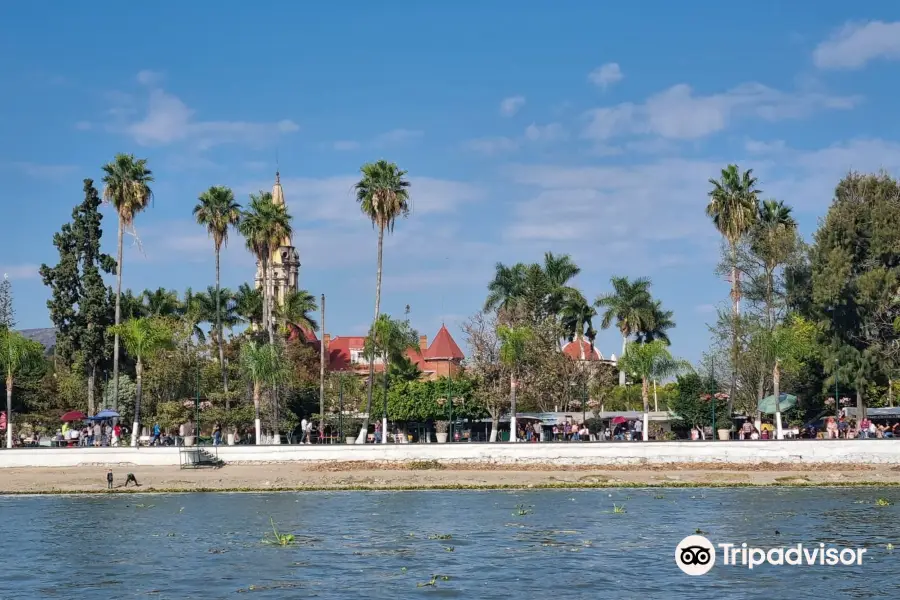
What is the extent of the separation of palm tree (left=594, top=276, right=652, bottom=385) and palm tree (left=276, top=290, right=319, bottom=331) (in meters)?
24.0

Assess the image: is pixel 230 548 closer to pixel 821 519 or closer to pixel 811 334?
pixel 821 519

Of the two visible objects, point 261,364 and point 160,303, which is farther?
point 160,303

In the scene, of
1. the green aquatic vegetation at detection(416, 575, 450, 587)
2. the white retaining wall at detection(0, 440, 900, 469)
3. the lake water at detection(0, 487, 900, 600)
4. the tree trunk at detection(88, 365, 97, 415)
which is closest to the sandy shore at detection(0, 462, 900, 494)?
the white retaining wall at detection(0, 440, 900, 469)

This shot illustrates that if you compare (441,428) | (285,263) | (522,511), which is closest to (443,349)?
(285,263)

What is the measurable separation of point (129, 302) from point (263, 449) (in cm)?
3279

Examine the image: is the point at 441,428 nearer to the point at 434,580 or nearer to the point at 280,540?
the point at 280,540

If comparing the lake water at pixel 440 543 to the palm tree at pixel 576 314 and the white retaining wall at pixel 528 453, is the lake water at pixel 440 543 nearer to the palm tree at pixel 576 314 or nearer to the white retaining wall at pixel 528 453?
the white retaining wall at pixel 528 453

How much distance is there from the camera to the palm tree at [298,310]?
87.5 meters

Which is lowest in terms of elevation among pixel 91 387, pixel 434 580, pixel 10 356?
pixel 434 580

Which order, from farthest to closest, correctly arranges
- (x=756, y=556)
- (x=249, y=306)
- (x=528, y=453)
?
(x=249, y=306)
(x=528, y=453)
(x=756, y=556)

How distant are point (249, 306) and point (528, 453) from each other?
130 feet

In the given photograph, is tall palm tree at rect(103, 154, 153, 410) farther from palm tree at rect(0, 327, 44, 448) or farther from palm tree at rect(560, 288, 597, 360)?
palm tree at rect(560, 288, 597, 360)

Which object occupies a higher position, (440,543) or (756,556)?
(756,556)

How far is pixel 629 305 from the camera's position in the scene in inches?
3246
